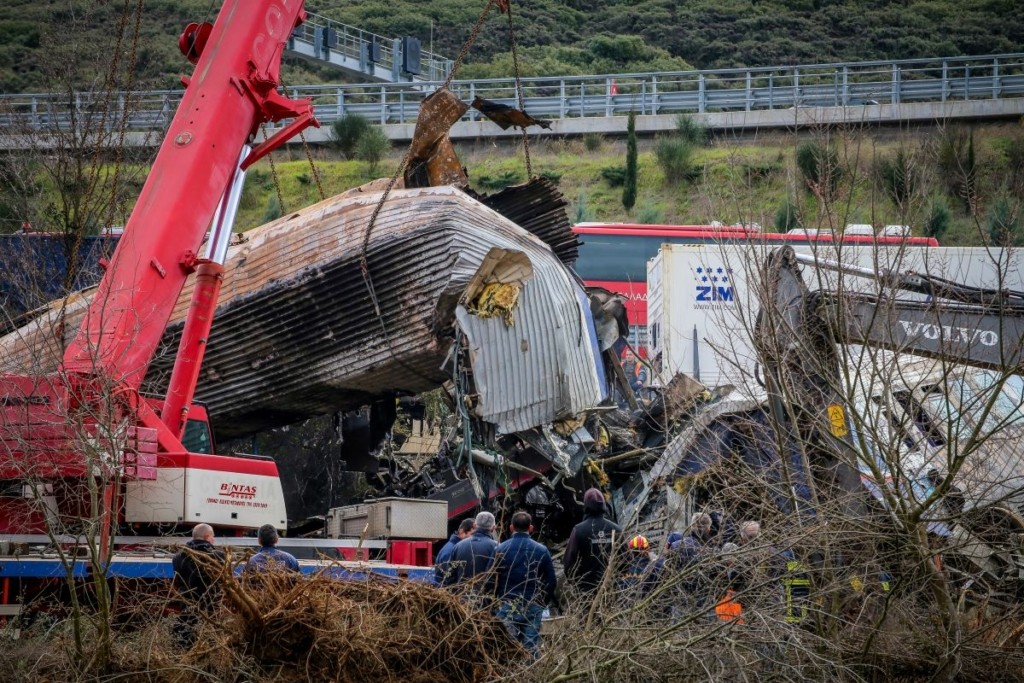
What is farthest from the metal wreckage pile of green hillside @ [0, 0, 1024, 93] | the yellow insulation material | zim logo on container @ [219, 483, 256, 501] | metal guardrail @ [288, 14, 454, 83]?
green hillside @ [0, 0, 1024, 93]

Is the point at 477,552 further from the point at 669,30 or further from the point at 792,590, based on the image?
the point at 669,30

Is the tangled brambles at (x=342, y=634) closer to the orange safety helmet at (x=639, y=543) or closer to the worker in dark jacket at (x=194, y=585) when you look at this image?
the worker in dark jacket at (x=194, y=585)

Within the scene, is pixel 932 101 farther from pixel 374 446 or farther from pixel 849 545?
pixel 849 545

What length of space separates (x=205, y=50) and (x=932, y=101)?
3001cm

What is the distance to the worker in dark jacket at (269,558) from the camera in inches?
247

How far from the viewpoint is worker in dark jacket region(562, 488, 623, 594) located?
7.97m

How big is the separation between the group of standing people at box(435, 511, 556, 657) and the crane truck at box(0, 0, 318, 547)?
197cm

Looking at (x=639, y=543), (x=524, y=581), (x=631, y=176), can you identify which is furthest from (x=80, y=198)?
(x=631, y=176)

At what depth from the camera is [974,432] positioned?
640 centimetres

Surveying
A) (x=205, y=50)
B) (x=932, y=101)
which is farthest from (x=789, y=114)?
(x=205, y=50)

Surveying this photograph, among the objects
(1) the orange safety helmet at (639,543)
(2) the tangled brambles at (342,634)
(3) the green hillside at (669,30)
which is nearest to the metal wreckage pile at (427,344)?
(1) the orange safety helmet at (639,543)

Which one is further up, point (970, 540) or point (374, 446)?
point (970, 540)

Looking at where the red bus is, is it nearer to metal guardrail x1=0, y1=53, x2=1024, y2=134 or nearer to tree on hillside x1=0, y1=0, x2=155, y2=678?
tree on hillside x1=0, y1=0, x2=155, y2=678

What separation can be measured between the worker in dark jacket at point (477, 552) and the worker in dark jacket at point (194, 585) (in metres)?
1.47
